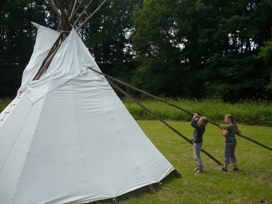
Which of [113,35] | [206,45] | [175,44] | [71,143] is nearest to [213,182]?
[71,143]

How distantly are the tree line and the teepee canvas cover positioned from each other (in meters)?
14.6

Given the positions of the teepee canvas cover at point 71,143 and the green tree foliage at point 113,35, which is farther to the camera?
the green tree foliage at point 113,35

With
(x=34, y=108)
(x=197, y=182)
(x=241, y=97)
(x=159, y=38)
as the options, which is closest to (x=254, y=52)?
(x=241, y=97)

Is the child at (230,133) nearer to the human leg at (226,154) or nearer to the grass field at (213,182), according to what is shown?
the human leg at (226,154)

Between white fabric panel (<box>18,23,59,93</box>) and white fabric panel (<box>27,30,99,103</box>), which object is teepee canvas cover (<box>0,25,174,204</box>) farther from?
white fabric panel (<box>18,23,59,93</box>)

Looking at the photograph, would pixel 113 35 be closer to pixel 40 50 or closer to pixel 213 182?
pixel 40 50

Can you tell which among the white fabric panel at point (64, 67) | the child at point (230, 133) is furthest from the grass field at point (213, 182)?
the white fabric panel at point (64, 67)

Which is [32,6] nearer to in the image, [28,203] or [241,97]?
[241,97]

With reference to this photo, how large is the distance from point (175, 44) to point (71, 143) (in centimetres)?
2229

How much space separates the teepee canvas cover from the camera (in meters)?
4.31

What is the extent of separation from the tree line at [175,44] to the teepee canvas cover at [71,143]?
14.6 meters

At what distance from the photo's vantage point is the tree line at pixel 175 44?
21344 mm

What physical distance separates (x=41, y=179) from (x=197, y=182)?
2.74 metres

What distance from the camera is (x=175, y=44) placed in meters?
25.9
